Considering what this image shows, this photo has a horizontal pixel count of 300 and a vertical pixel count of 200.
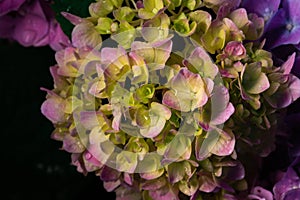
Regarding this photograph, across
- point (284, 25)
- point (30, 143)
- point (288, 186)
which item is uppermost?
point (284, 25)

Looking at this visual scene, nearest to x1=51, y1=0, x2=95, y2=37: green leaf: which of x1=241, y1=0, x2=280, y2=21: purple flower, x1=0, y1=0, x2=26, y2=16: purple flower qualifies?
x1=0, y1=0, x2=26, y2=16: purple flower

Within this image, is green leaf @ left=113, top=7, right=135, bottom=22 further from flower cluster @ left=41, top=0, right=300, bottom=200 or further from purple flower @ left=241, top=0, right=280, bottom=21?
purple flower @ left=241, top=0, right=280, bottom=21

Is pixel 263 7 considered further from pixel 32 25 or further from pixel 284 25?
pixel 32 25

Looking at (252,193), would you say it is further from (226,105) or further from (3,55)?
(3,55)

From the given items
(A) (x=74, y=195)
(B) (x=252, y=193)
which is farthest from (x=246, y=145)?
(A) (x=74, y=195)

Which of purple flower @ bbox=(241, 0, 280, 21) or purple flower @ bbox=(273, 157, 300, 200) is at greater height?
purple flower @ bbox=(241, 0, 280, 21)

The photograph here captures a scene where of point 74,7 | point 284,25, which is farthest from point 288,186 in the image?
point 74,7
